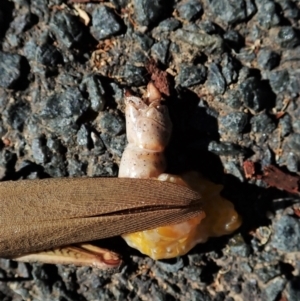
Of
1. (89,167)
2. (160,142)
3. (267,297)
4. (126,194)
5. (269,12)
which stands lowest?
(267,297)

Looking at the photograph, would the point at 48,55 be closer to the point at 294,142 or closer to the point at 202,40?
the point at 202,40

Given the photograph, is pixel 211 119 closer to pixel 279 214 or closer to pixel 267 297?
pixel 279 214

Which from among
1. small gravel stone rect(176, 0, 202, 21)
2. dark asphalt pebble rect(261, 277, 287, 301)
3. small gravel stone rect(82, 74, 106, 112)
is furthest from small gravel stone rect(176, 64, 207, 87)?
dark asphalt pebble rect(261, 277, 287, 301)

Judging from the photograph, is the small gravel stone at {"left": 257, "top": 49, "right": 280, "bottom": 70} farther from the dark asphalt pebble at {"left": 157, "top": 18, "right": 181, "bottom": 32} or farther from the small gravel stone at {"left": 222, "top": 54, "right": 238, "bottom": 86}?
the dark asphalt pebble at {"left": 157, "top": 18, "right": 181, "bottom": 32}

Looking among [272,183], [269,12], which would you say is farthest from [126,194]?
[269,12]

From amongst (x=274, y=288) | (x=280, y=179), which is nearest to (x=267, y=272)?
(x=274, y=288)

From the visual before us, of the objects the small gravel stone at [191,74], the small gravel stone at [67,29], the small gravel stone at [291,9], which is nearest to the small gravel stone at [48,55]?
the small gravel stone at [67,29]
